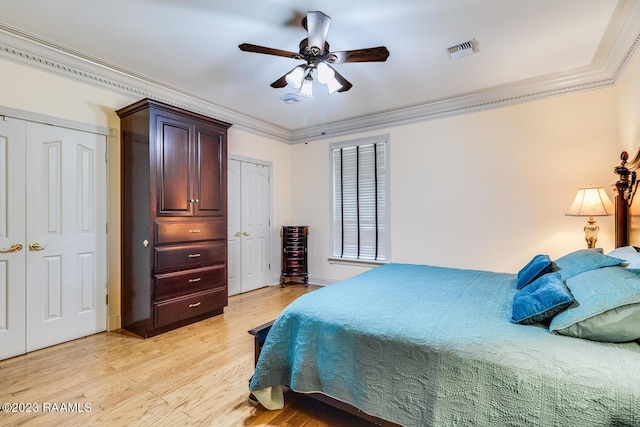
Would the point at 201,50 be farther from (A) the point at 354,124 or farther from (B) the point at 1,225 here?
(A) the point at 354,124

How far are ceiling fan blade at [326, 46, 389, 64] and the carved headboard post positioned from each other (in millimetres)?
2394

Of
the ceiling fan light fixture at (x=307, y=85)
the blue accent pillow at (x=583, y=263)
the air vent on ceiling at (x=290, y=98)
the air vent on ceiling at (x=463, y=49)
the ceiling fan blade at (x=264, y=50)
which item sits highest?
the air vent on ceiling at (x=290, y=98)

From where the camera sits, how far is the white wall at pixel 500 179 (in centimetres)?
325

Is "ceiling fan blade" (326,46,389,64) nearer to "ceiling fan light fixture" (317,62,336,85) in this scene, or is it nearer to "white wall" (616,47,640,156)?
Result: "ceiling fan light fixture" (317,62,336,85)

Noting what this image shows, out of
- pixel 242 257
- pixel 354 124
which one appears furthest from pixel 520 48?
pixel 242 257

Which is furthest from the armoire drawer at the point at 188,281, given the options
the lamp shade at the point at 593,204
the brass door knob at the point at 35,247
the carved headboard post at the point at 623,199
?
the carved headboard post at the point at 623,199

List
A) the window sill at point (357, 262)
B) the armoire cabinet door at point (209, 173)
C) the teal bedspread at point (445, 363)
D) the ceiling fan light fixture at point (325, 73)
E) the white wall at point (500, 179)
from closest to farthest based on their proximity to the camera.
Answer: the teal bedspread at point (445, 363) → the ceiling fan light fixture at point (325, 73) → the white wall at point (500, 179) → the armoire cabinet door at point (209, 173) → the window sill at point (357, 262)

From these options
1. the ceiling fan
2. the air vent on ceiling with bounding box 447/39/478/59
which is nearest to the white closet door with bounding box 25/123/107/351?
the ceiling fan

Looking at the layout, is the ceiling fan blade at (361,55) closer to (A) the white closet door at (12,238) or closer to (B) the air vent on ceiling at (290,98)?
(B) the air vent on ceiling at (290,98)

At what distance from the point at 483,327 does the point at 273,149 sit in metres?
4.36

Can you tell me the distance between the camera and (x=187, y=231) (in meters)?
3.30

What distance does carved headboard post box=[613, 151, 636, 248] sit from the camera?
265 centimetres

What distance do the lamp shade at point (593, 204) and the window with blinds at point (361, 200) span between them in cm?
218

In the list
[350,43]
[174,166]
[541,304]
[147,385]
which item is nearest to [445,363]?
[541,304]
